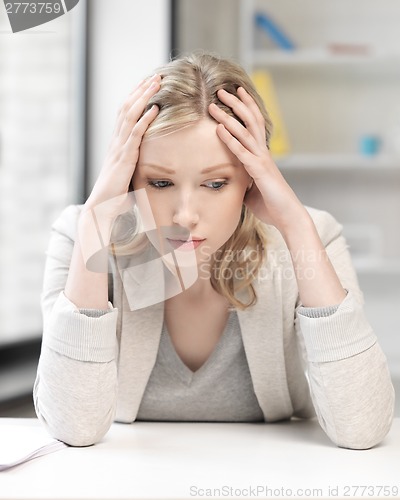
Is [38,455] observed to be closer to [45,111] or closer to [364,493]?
[364,493]

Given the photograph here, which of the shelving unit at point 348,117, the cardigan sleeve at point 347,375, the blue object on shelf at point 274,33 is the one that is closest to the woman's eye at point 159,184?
the cardigan sleeve at point 347,375

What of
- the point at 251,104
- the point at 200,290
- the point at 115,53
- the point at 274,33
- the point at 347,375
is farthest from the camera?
the point at 274,33

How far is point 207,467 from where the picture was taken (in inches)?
36.8

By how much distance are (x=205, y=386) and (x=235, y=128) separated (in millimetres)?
434

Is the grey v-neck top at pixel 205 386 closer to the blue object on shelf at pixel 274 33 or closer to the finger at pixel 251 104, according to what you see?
the finger at pixel 251 104

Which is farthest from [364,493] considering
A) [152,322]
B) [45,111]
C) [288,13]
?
[288,13]

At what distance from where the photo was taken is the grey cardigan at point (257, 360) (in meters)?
1.10

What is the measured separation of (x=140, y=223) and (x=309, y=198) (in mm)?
1729

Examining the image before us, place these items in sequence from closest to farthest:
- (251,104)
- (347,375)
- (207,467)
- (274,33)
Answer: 1. (207,467)
2. (347,375)
3. (251,104)
4. (274,33)

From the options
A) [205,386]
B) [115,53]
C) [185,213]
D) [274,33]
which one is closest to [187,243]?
[185,213]

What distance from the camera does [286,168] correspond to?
111 inches

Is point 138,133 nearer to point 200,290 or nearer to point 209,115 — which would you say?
point 209,115

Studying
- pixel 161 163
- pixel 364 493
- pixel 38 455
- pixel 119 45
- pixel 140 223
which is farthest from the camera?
pixel 119 45

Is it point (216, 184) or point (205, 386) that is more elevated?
point (216, 184)
